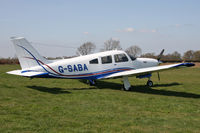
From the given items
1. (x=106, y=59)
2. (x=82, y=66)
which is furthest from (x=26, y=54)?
(x=106, y=59)

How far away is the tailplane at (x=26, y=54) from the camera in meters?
12.7

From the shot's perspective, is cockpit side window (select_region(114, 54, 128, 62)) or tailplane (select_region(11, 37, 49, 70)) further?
cockpit side window (select_region(114, 54, 128, 62))

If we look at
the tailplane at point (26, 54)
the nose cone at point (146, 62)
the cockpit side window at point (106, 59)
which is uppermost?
the tailplane at point (26, 54)

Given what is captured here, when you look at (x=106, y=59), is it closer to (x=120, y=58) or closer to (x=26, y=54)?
(x=120, y=58)

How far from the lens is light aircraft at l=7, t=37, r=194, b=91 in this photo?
12.8m

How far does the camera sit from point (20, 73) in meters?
12.6

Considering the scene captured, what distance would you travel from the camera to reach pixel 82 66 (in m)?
13.9

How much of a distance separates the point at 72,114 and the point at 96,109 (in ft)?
3.76

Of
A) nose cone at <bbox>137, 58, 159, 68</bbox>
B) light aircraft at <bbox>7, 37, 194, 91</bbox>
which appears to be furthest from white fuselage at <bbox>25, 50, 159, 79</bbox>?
nose cone at <bbox>137, 58, 159, 68</bbox>

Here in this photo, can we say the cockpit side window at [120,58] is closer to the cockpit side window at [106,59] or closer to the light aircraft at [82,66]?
the light aircraft at [82,66]

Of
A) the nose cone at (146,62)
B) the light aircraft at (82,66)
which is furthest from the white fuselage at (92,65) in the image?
the nose cone at (146,62)

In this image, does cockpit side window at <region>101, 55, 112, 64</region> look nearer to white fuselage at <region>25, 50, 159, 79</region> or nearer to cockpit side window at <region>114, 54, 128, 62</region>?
white fuselage at <region>25, 50, 159, 79</region>

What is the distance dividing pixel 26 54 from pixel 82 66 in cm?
356

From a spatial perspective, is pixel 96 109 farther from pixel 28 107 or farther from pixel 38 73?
pixel 38 73
